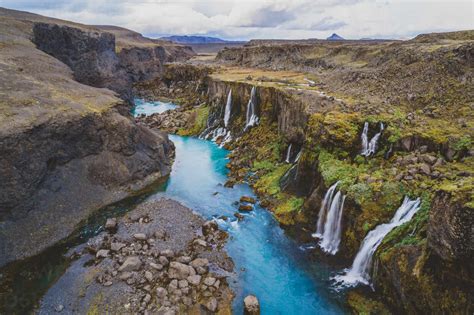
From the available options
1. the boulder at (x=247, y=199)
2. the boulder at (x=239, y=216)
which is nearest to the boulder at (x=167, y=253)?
the boulder at (x=239, y=216)

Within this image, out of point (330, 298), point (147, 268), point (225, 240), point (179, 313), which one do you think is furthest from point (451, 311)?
point (147, 268)

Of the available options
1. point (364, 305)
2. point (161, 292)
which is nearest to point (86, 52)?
Result: point (161, 292)

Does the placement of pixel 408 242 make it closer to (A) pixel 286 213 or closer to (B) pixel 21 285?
(A) pixel 286 213

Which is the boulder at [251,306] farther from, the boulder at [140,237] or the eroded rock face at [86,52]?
the eroded rock face at [86,52]

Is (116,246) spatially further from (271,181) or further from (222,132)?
(222,132)

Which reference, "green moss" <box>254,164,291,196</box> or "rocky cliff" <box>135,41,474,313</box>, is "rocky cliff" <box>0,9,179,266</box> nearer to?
"green moss" <box>254,164,291,196</box>

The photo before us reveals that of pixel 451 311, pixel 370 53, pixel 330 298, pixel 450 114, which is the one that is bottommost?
pixel 330 298
